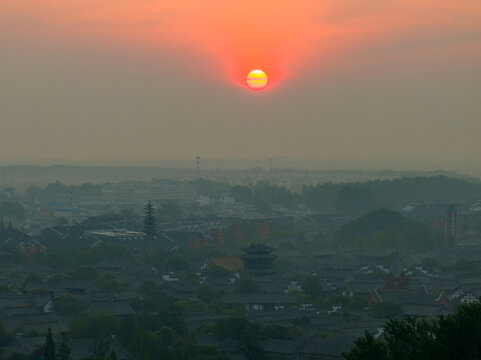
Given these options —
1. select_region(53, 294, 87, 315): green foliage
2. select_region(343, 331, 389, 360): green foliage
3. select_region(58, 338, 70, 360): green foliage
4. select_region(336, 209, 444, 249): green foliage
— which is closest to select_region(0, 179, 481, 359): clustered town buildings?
select_region(53, 294, 87, 315): green foliage

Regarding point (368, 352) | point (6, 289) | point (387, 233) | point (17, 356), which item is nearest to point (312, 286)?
point (6, 289)

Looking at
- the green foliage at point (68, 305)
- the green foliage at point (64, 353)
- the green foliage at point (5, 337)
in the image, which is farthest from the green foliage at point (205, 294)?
the green foliage at point (64, 353)

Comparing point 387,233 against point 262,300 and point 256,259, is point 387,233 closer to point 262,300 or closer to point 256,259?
point 256,259

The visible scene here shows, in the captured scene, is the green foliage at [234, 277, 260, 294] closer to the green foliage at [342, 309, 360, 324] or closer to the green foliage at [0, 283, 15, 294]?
the green foliage at [342, 309, 360, 324]

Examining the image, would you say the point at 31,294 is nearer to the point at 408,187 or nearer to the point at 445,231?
the point at 445,231

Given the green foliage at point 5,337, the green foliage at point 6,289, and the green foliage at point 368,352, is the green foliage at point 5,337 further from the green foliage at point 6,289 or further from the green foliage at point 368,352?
the green foliage at point 368,352
